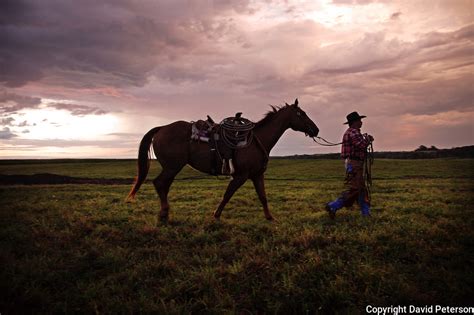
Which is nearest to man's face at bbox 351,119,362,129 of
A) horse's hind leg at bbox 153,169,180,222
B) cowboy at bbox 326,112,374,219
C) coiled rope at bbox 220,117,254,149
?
cowboy at bbox 326,112,374,219

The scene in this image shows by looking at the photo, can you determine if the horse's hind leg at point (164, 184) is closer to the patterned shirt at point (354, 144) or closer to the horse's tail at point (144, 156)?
the horse's tail at point (144, 156)

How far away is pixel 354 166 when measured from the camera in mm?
7484

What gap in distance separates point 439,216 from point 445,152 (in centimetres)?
7327

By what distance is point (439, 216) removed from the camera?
778 centimetres

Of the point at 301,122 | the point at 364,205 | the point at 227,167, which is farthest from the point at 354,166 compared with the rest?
the point at 227,167

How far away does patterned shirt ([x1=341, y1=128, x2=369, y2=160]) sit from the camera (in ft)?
24.3

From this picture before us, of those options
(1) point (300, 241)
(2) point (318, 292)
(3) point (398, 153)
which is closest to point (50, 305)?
(2) point (318, 292)

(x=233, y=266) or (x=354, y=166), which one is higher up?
(x=354, y=166)

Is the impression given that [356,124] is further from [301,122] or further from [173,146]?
[173,146]

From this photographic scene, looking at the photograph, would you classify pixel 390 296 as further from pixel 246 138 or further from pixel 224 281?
pixel 246 138

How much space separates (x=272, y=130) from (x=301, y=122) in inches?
35.3

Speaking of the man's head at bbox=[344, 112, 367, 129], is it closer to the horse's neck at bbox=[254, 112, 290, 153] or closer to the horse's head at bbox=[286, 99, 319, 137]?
the horse's head at bbox=[286, 99, 319, 137]

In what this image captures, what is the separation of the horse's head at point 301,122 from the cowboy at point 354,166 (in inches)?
38.1

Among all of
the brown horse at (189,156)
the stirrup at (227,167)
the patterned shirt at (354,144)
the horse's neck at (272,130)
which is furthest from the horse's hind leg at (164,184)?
the patterned shirt at (354,144)
